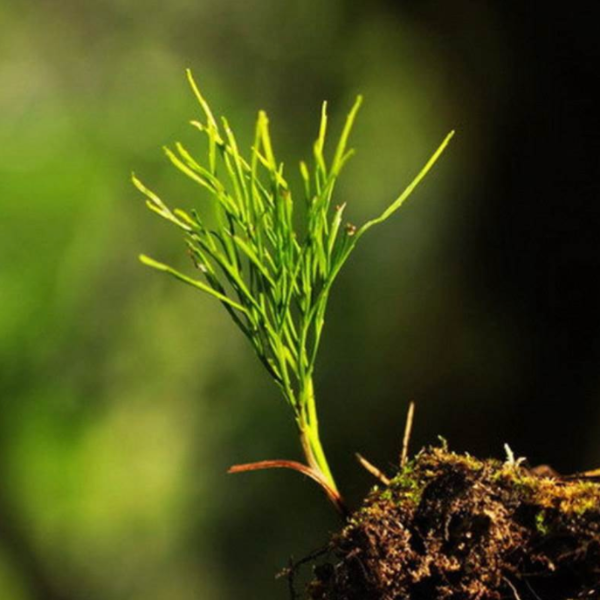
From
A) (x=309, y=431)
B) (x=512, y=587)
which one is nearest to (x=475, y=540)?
(x=512, y=587)

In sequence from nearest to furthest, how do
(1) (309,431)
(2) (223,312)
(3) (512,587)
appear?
(3) (512,587), (1) (309,431), (2) (223,312)

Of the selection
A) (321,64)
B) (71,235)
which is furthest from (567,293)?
(71,235)

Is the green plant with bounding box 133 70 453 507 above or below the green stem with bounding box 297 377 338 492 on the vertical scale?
above

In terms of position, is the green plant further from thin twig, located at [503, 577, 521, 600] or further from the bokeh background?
the bokeh background

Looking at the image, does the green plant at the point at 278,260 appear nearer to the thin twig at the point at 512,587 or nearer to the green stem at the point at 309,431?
the green stem at the point at 309,431

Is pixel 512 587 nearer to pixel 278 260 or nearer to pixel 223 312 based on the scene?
pixel 278 260

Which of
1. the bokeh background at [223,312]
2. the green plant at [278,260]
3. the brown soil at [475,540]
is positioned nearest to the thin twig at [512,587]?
the brown soil at [475,540]

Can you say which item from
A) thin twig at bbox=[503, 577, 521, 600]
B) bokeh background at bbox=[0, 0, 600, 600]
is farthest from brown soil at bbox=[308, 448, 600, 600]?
bokeh background at bbox=[0, 0, 600, 600]
